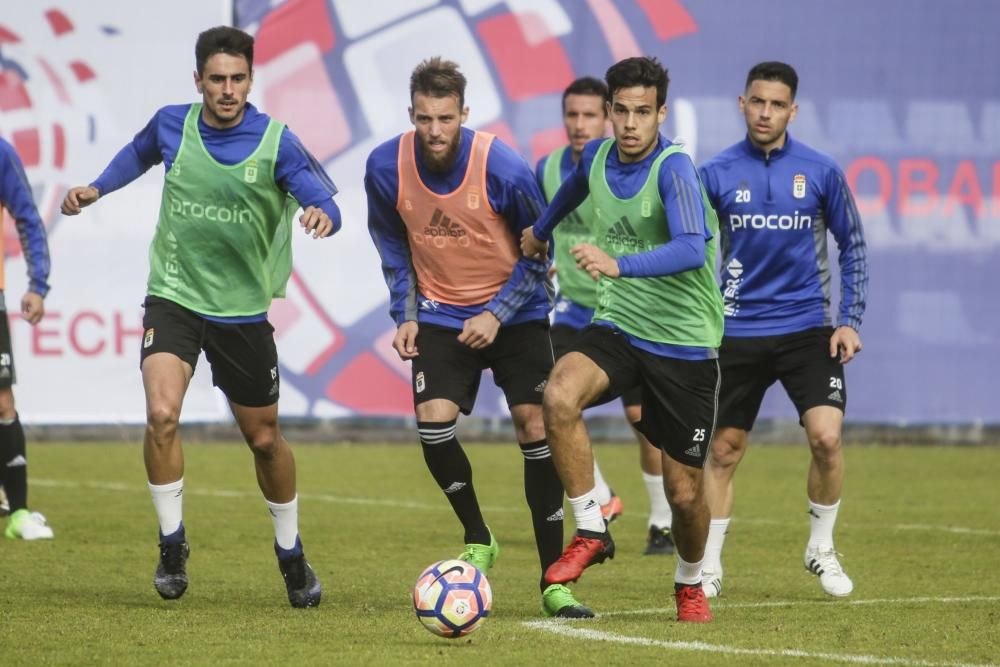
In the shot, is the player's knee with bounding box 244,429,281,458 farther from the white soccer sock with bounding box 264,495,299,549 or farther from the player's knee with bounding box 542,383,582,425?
the player's knee with bounding box 542,383,582,425

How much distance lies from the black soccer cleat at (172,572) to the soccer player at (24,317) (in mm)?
3107

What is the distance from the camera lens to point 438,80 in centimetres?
789

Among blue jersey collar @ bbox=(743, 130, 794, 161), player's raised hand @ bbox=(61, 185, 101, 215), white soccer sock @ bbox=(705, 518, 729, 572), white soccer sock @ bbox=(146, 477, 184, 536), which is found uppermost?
player's raised hand @ bbox=(61, 185, 101, 215)

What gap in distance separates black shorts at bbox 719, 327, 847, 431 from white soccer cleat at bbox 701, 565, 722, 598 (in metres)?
0.88

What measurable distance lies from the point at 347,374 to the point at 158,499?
31.1 ft

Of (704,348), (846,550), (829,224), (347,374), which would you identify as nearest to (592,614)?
(704,348)

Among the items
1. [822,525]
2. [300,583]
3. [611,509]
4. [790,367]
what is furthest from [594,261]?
[611,509]

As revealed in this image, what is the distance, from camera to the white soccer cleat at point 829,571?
8.62 metres

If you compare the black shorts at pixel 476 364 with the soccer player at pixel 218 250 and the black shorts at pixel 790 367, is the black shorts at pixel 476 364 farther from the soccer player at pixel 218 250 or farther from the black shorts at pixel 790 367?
the black shorts at pixel 790 367

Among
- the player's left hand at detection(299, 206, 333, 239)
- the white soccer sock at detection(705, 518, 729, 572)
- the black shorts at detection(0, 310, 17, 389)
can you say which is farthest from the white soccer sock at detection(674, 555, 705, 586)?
the black shorts at detection(0, 310, 17, 389)

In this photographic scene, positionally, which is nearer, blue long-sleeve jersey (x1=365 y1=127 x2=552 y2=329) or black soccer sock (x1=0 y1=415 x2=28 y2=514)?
blue long-sleeve jersey (x1=365 y1=127 x2=552 y2=329)

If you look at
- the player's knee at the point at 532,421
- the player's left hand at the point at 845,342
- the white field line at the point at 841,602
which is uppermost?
the player's left hand at the point at 845,342

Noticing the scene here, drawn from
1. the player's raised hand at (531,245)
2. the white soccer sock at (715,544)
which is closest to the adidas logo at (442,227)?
the player's raised hand at (531,245)

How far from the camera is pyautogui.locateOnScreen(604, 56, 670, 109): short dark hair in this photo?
296 inches
